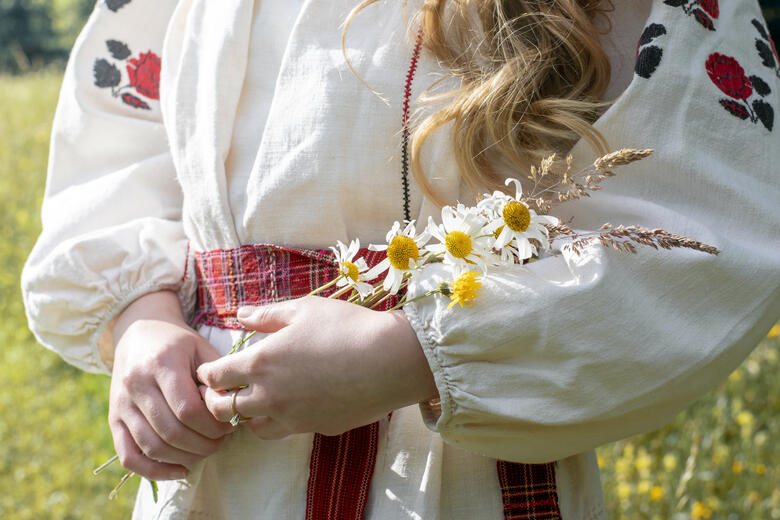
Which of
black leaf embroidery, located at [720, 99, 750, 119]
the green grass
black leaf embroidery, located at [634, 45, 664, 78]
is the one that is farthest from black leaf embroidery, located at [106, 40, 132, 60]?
the green grass

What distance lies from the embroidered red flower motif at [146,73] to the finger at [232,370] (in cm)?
65

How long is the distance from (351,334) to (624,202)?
1.34 feet

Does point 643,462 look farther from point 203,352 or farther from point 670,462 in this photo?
point 203,352

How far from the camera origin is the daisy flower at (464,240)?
898 millimetres

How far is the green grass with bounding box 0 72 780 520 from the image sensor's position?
2221mm

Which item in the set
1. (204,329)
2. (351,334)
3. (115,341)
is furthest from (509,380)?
(115,341)

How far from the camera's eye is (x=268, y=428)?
3.20ft

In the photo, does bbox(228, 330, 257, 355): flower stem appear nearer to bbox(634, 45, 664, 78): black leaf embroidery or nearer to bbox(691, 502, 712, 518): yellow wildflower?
bbox(634, 45, 664, 78): black leaf embroidery

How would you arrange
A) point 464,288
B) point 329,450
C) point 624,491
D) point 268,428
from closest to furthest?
point 464,288, point 268,428, point 329,450, point 624,491

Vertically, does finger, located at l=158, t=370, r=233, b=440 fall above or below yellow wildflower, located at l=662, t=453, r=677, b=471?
above

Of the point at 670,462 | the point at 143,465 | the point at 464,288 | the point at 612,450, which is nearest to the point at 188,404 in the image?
Answer: the point at 143,465

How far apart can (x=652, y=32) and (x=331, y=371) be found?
63 centimetres

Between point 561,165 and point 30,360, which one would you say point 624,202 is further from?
point 30,360

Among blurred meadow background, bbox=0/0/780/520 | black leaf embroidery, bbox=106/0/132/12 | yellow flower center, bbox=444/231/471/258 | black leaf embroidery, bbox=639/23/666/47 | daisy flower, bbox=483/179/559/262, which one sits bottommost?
blurred meadow background, bbox=0/0/780/520
